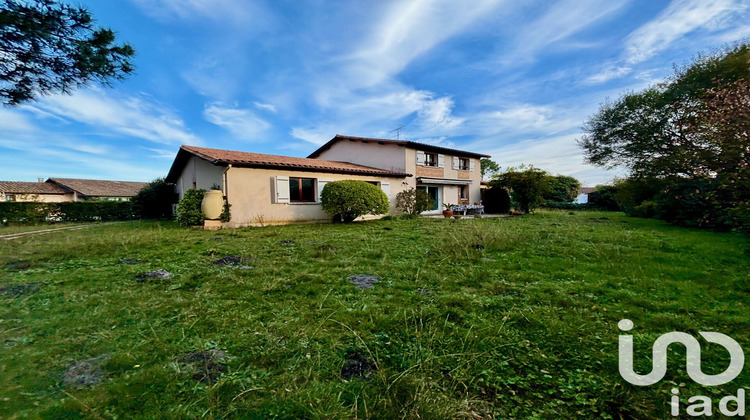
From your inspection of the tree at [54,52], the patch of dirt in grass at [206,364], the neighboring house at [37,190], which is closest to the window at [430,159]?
the tree at [54,52]

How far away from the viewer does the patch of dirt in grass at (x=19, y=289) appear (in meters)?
3.44

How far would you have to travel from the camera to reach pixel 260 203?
11.4 metres

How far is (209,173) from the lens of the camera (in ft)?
39.6

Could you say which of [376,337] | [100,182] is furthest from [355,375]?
Result: [100,182]

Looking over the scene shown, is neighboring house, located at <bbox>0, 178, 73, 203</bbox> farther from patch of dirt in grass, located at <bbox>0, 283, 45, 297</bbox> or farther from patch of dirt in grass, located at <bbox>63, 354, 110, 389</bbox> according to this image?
patch of dirt in grass, located at <bbox>63, 354, 110, 389</bbox>

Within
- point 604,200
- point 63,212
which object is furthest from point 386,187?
point 604,200

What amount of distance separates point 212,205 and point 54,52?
659cm

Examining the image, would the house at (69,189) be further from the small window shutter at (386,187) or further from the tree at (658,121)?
the tree at (658,121)

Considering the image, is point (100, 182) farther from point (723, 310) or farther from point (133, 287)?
point (723, 310)

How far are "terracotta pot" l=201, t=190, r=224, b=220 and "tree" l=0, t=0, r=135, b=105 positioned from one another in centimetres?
607

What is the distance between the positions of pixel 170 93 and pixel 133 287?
1289cm

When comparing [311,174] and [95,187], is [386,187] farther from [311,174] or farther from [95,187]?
[95,187]

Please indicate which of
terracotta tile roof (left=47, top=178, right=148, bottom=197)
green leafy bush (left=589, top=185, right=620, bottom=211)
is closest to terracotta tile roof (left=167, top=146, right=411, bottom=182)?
green leafy bush (left=589, top=185, right=620, bottom=211)

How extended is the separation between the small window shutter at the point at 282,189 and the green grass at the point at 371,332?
683 centimetres
